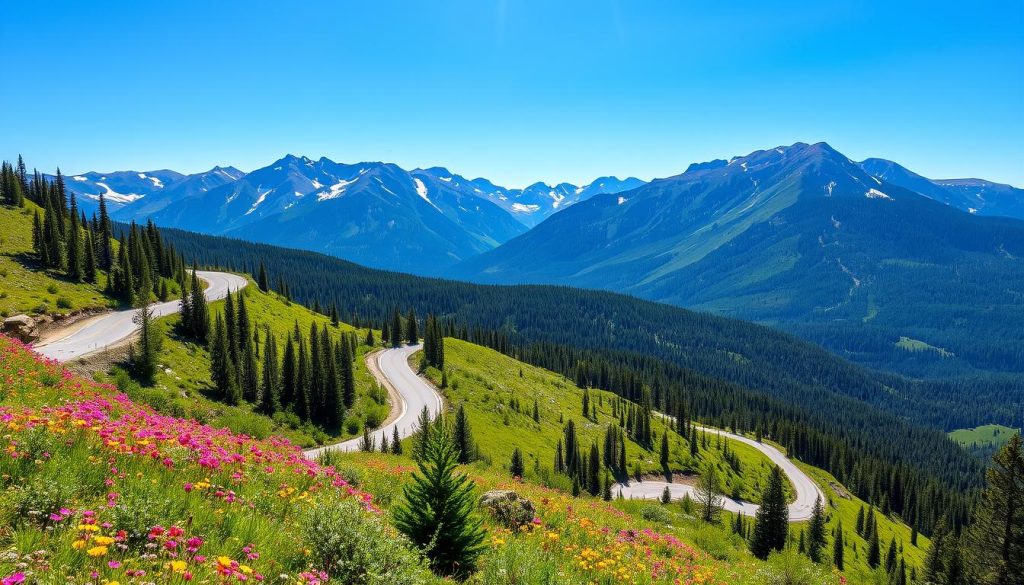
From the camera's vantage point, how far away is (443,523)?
986cm

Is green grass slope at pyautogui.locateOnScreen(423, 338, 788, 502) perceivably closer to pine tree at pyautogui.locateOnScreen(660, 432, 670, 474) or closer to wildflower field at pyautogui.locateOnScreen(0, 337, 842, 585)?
pine tree at pyautogui.locateOnScreen(660, 432, 670, 474)

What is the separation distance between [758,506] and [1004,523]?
86.7 m

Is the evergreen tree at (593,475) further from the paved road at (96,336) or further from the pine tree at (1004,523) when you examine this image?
the paved road at (96,336)

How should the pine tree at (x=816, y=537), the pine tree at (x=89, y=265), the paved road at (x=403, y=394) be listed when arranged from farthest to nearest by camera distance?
the pine tree at (x=816, y=537), the pine tree at (x=89, y=265), the paved road at (x=403, y=394)

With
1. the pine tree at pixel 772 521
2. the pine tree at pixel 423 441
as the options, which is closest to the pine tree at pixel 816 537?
the pine tree at pixel 772 521

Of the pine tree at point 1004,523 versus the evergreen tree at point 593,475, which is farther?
the evergreen tree at point 593,475

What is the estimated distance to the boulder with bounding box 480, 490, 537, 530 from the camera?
14.7m

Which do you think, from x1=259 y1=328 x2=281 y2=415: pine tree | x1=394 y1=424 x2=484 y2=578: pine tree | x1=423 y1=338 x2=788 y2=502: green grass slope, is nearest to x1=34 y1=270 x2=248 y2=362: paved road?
x1=259 y1=328 x2=281 y2=415: pine tree

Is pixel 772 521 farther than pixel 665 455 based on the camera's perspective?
No

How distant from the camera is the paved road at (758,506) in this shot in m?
97.3

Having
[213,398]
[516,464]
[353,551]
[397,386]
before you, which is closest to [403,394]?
[397,386]

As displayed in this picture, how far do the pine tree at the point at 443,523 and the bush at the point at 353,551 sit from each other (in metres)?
2.24

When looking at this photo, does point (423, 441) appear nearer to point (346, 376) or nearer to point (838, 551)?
point (346, 376)

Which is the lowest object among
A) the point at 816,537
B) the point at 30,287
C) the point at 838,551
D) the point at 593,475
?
the point at 838,551
